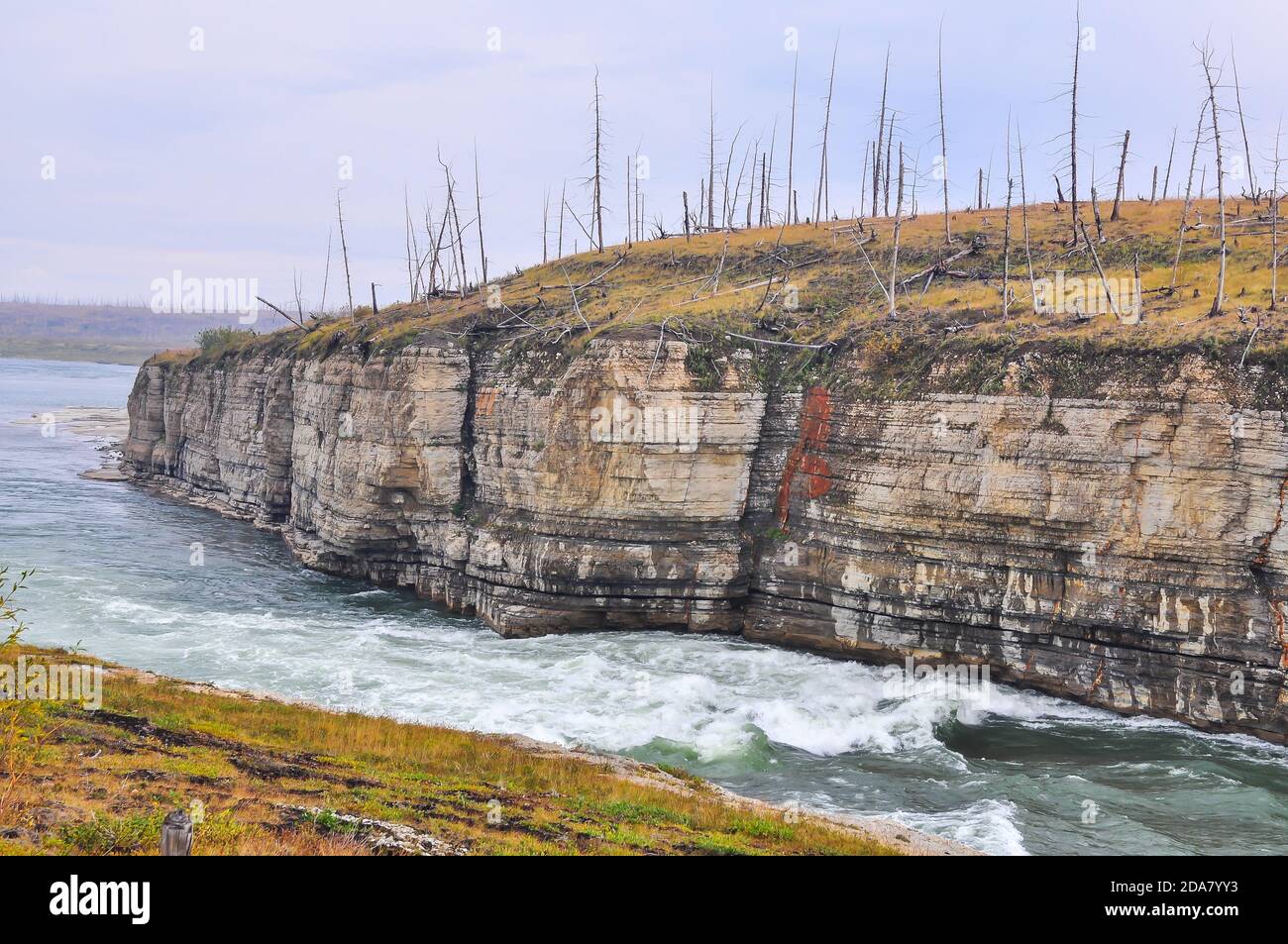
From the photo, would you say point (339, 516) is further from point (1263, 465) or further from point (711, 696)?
point (1263, 465)

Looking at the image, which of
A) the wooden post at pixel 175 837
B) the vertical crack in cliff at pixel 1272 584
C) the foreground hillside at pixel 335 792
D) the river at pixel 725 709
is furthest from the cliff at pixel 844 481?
the wooden post at pixel 175 837

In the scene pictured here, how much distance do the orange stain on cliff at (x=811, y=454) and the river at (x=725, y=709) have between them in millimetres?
5351

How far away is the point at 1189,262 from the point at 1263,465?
1526 cm

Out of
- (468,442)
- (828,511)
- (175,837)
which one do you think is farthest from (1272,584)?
(468,442)

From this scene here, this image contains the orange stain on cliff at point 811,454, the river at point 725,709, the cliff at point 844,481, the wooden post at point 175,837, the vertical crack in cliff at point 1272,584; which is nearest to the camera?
the wooden post at point 175,837

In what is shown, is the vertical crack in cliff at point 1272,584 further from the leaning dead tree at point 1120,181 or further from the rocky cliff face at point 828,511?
the leaning dead tree at point 1120,181

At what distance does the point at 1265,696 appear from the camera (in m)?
23.2

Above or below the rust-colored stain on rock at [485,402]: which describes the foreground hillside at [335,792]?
below

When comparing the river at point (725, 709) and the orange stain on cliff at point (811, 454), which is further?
the orange stain on cliff at point (811, 454)

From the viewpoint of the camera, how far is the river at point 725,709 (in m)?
19.6

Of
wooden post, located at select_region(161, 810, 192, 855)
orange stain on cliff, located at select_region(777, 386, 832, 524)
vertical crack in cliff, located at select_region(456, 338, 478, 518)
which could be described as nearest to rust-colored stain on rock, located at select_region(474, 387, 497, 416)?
vertical crack in cliff, located at select_region(456, 338, 478, 518)

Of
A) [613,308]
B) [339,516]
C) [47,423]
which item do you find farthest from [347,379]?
[47,423]

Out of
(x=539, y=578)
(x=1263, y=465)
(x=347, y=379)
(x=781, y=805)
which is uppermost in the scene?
(x=347, y=379)
